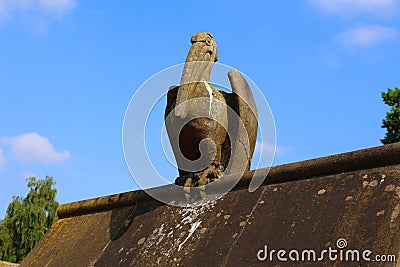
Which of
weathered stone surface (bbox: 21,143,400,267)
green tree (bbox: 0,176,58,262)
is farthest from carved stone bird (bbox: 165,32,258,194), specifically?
green tree (bbox: 0,176,58,262)

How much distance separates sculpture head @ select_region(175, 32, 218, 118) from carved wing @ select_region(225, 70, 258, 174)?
21 cm

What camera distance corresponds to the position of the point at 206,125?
14.2 ft

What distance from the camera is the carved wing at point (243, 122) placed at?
4398 mm

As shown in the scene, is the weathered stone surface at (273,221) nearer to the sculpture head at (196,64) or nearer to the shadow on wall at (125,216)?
the shadow on wall at (125,216)

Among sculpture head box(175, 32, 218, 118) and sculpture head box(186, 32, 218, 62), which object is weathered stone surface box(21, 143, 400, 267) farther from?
sculpture head box(186, 32, 218, 62)

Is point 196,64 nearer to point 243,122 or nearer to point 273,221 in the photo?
point 243,122

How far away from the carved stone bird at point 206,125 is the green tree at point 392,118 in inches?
720

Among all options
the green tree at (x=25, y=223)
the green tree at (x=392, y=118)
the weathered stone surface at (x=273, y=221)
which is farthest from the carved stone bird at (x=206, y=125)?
the green tree at (x=25, y=223)

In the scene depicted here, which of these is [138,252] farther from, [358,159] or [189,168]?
[358,159]

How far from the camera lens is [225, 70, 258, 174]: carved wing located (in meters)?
4.40

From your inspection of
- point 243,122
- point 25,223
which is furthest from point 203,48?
point 25,223

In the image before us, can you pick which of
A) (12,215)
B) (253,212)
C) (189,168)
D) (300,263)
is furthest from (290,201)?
(12,215)

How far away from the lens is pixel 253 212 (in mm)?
3613

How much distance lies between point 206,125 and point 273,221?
114 centimetres
